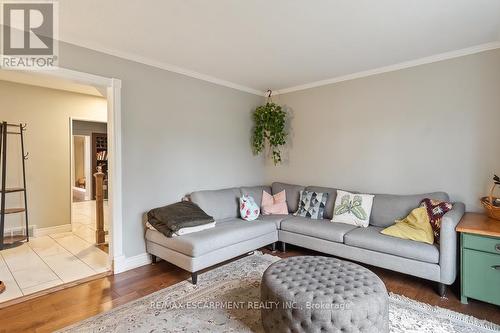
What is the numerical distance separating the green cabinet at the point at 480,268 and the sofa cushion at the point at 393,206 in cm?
75

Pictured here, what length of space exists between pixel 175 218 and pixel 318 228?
1.64 meters

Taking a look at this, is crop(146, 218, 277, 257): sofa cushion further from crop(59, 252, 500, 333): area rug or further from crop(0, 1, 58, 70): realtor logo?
crop(0, 1, 58, 70): realtor logo

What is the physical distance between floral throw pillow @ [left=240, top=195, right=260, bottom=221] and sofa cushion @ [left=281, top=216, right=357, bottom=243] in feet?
1.31

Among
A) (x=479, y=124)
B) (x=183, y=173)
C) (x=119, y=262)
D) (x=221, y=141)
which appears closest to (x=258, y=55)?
(x=221, y=141)

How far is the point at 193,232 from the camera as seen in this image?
2930 millimetres

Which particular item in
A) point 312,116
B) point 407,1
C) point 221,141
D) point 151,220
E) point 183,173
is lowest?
point 151,220

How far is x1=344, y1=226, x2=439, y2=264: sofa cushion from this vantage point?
8.06 feet

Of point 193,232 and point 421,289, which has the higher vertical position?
point 193,232

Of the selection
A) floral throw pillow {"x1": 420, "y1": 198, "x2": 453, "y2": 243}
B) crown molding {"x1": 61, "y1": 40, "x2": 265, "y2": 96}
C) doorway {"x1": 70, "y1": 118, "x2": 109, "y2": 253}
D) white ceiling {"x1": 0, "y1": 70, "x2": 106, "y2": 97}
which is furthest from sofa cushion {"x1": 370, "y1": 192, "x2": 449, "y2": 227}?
doorway {"x1": 70, "y1": 118, "x2": 109, "y2": 253}

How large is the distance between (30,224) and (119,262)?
7.72 ft

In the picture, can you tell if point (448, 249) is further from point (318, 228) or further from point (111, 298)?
point (111, 298)

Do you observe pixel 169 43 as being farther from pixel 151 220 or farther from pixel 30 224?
pixel 30 224

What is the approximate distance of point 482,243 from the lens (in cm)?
224

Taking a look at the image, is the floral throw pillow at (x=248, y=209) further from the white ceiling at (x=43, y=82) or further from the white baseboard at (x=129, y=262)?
the white ceiling at (x=43, y=82)
